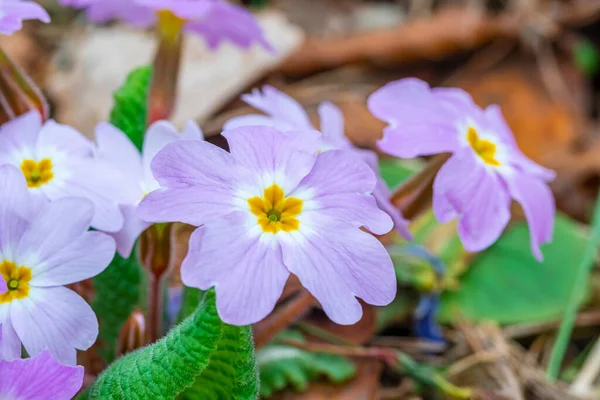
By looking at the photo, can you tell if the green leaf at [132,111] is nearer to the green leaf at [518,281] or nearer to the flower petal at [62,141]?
the flower petal at [62,141]

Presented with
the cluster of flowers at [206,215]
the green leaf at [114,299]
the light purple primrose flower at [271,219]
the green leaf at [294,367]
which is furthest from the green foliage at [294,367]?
the light purple primrose flower at [271,219]

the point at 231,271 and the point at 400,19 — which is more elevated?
the point at 231,271

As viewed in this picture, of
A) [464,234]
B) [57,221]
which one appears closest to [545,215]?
[464,234]

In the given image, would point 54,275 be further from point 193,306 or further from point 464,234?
point 464,234

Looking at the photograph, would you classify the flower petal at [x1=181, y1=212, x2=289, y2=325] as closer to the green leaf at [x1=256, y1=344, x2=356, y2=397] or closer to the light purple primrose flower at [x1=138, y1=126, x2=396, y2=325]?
the light purple primrose flower at [x1=138, y1=126, x2=396, y2=325]

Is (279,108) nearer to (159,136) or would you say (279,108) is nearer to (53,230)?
(159,136)

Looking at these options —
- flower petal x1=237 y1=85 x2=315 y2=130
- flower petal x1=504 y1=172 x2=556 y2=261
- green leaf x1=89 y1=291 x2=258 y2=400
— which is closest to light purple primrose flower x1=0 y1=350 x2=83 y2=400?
green leaf x1=89 y1=291 x2=258 y2=400

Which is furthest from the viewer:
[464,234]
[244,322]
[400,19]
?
[400,19]

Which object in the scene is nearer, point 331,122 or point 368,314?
point 331,122
